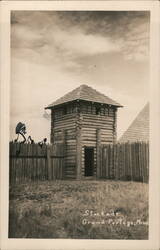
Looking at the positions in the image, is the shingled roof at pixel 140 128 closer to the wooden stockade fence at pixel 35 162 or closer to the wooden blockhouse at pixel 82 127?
the wooden blockhouse at pixel 82 127

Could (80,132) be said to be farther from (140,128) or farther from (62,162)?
(140,128)

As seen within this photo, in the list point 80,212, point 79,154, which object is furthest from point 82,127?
point 80,212

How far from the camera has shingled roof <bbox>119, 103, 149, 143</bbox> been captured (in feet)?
6.48

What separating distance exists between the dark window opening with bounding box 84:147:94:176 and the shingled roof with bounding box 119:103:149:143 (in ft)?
0.71

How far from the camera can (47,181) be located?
2.02 m

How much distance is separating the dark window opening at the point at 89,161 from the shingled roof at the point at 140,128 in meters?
0.22

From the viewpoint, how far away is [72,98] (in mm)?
2033

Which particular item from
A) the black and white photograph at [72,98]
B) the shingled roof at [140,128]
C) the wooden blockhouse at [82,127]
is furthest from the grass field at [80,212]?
the shingled roof at [140,128]

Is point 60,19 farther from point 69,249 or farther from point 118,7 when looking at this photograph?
point 69,249

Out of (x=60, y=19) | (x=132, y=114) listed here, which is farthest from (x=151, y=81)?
(x=60, y=19)

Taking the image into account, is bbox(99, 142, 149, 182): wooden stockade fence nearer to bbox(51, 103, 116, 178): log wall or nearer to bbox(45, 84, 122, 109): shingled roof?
bbox(51, 103, 116, 178): log wall

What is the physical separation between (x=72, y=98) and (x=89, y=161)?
0.33 meters

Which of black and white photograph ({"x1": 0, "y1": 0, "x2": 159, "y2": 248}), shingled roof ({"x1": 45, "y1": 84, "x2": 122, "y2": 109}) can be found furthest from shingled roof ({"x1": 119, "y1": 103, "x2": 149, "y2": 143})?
shingled roof ({"x1": 45, "y1": 84, "x2": 122, "y2": 109})

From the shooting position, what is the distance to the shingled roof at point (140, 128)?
1976 mm
